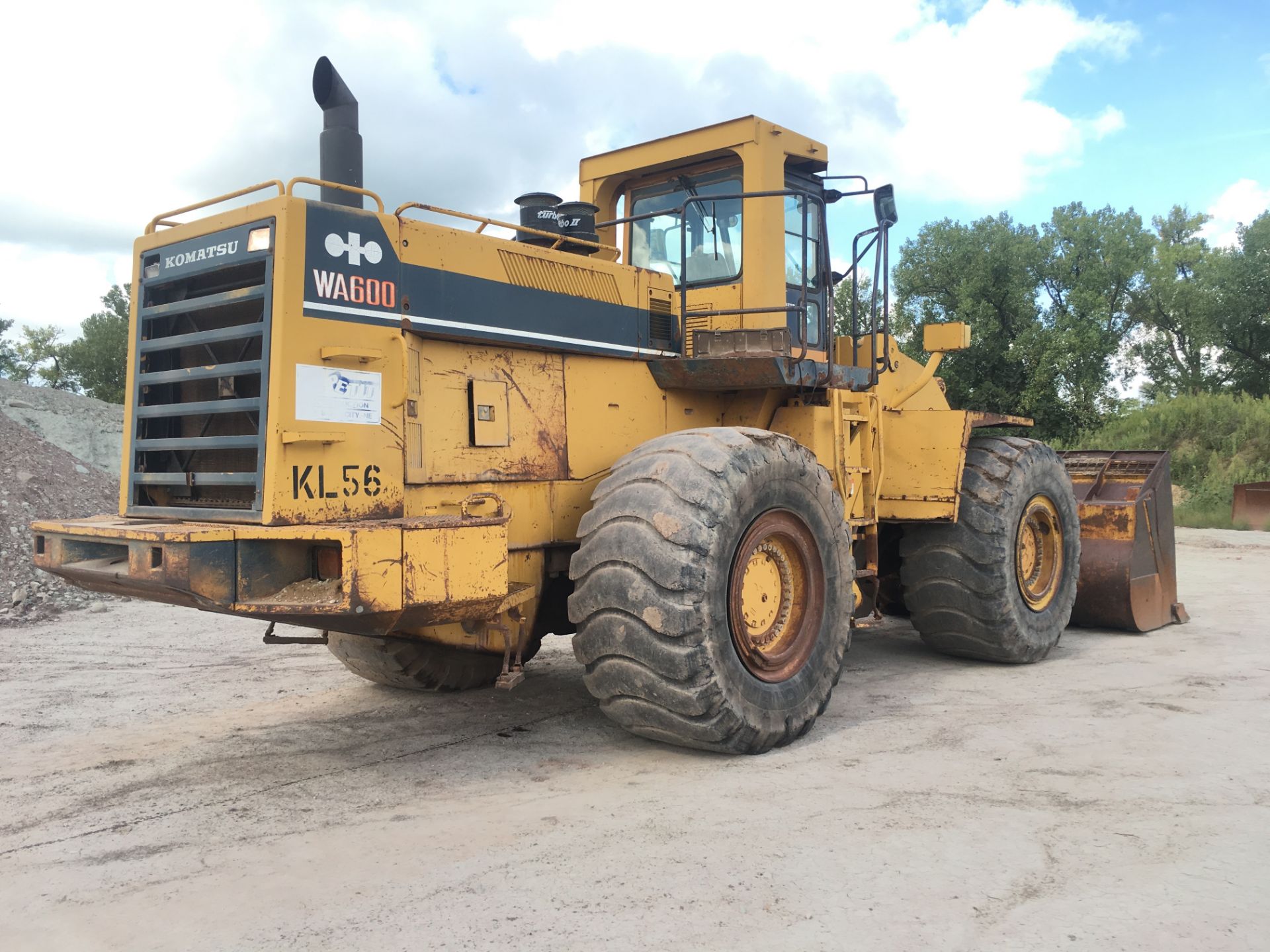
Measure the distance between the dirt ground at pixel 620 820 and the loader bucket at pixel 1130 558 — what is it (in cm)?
171

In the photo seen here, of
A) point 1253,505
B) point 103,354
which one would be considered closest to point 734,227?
point 1253,505

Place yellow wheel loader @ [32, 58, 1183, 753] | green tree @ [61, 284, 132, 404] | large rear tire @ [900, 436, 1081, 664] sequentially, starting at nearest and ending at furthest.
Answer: yellow wheel loader @ [32, 58, 1183, 753], large rear tire @ [900, 436, 1081, 664], green tree @ [61, 284, 132, 404]

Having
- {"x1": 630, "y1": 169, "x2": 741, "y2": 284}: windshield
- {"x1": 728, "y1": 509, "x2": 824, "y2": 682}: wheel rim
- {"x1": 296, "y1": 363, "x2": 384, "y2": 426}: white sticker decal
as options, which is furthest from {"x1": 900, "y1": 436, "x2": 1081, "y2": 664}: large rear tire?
{"x1": 296, "y1": 363, "x2": 384, "y2": 426}: white sticker decal

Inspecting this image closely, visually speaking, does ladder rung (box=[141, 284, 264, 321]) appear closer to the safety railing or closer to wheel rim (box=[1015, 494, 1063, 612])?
the safety railing

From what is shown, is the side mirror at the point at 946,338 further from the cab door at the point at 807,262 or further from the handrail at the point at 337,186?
the handrail at the point at 337,186

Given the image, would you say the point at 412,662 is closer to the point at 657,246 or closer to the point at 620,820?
the point at 620,820

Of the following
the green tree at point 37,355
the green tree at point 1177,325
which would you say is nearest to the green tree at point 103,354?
the green tree at point 37,355

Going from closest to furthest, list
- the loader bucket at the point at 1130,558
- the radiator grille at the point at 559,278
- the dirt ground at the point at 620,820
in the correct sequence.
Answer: the dirt ground at the point at 620,820, the radiator grille at the point at 559,278, the loader bucket at the point at 1130,558

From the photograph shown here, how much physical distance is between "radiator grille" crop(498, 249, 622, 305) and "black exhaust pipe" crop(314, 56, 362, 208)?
2.70 feet

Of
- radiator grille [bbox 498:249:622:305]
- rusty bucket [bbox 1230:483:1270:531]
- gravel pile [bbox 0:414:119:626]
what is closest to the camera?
radiator grille [bbox 498:249:622:305]

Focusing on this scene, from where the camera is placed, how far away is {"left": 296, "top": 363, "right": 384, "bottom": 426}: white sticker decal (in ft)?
14.7

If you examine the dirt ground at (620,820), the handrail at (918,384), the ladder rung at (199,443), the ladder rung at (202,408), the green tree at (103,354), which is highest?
the green tree at (103,354)

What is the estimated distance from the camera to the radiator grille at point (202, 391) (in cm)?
458

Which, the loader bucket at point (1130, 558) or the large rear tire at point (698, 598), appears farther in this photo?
the loader bucket at point (1130, 558)
